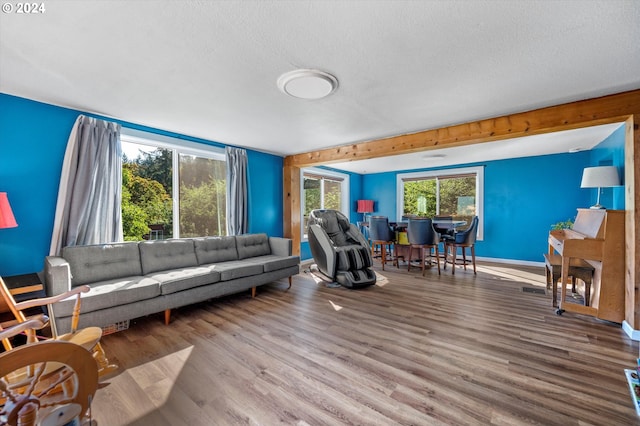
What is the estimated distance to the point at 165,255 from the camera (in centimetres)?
327

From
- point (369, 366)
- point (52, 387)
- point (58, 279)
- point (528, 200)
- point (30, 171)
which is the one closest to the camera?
point (52, 387)

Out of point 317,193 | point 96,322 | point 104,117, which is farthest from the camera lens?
point 317,193

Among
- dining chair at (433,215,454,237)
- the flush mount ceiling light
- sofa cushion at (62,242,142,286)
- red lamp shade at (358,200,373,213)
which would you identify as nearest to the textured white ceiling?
the flush mount ceiling light

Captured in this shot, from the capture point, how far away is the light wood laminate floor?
154 cm

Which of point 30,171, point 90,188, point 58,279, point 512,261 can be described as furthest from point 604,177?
point 30,171

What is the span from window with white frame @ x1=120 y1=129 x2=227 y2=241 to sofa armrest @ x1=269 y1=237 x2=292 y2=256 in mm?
873

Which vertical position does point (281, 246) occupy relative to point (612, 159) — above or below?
below

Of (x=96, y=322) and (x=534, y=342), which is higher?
(x=96, y=322)

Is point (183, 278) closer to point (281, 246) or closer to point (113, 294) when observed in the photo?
point (113, 294)

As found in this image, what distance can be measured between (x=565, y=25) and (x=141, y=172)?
4.39 meters

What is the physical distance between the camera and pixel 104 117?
3.10 metres

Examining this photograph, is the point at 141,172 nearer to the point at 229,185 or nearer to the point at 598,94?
the point at 229,185

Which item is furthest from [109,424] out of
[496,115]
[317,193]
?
[317,193]

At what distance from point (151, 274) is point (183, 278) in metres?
0.48
